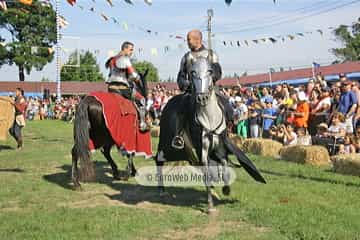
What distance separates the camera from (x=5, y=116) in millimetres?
16266

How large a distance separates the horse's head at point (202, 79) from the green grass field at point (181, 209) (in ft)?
5.00

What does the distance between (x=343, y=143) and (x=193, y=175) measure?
14.3 ft

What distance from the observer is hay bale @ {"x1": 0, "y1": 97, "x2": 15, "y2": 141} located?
1620cm

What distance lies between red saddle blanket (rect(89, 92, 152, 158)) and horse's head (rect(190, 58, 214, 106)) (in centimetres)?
256

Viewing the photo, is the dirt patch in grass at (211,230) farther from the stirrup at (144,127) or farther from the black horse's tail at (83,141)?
the stirrup at (144,127)

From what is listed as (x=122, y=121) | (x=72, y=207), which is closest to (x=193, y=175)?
(x=122, y=121)

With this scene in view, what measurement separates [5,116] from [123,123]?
8.72 meters

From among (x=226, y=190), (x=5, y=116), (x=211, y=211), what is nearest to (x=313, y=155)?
(x=226, y=190)

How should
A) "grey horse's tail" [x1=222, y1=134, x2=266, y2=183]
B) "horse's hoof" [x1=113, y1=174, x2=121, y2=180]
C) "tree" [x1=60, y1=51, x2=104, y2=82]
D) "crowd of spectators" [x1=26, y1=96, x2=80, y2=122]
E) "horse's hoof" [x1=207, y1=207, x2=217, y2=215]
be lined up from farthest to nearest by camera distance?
"tree" [x1=60, y1=51, x2=104, y2=82] → "crowd of spectators" [x1=26, y1=96, x2=80, y2=122] → "horse's hoof" [x1=113, y1=174, x2=121, y2=180] → "grey horse's tail" [x1=222, y1=134, x2=266, y2=183] → "horse's hoof" [x1=207, y1=207, x2=217, y2=215]

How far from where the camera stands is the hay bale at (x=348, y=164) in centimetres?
951

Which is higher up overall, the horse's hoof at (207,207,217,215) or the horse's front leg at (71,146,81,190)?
the horse's front leg at (71,146,81,190)

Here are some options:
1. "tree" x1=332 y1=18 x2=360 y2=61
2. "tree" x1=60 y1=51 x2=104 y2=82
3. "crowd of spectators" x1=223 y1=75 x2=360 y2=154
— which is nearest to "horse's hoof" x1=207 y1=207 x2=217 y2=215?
"crowd of spectators" x1=223 y1=75 x2=360 y2=154

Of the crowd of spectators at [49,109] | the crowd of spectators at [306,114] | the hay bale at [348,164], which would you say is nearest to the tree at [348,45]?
the crowd of spectators at [49,109]

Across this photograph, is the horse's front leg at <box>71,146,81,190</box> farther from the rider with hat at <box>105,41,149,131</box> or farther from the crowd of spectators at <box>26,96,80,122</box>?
the crowd of spectators at <box>26,96,80,122</box>
